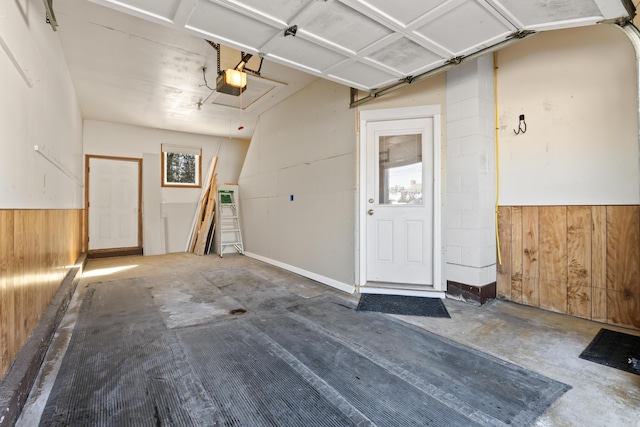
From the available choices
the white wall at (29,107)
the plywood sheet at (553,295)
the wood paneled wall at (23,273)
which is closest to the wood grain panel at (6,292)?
the wood paneled wall at (23,273)

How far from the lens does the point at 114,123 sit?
647 centimetres

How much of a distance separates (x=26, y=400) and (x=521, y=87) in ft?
15.5

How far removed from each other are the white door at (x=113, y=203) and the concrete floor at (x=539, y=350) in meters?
2.67

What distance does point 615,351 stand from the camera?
7.04 feet

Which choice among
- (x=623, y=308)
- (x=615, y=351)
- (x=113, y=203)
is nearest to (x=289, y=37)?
(x=615, y=351)

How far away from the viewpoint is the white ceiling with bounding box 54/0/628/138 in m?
1.97

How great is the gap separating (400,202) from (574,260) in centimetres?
176

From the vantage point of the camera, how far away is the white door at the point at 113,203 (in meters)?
6.27

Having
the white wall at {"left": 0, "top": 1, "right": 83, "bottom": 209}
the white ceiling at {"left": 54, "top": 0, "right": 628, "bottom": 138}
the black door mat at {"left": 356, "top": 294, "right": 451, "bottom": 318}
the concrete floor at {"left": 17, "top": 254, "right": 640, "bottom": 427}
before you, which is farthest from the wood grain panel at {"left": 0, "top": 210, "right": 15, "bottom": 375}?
the black door mat at {"left": 356, "top": 294, "right": 451, "bottom": 318}

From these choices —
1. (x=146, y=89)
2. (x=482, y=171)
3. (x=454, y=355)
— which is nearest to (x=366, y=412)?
(x=454, y=355)

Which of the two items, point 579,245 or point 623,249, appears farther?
point 579,245

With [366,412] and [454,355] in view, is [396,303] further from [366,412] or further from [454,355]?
[366,412]

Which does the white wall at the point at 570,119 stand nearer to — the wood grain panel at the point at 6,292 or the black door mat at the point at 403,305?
the black door mat at the point at 403,305

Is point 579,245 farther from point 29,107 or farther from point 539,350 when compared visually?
point 29,107
